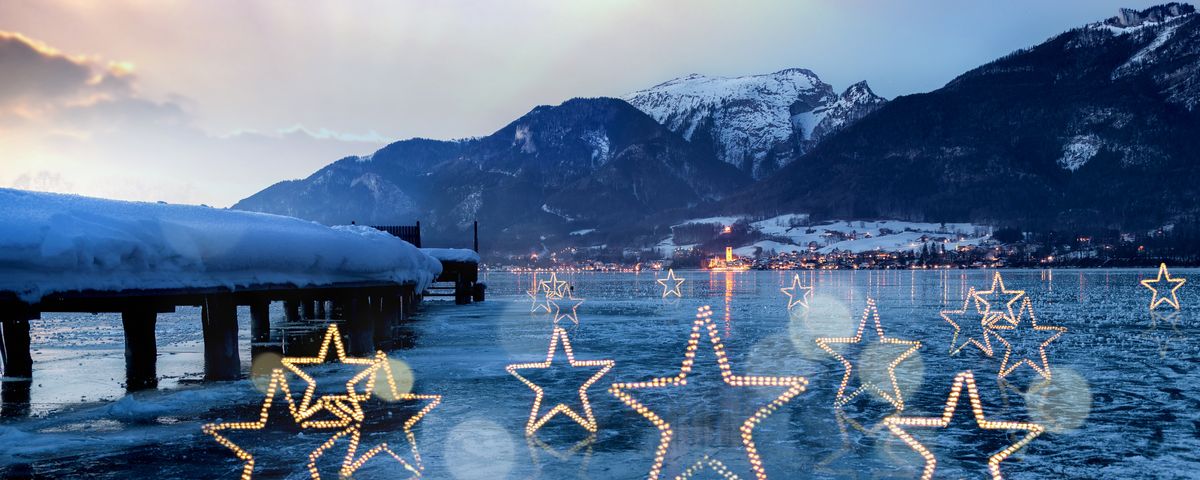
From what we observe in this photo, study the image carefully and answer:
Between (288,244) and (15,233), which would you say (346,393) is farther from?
(15,233)

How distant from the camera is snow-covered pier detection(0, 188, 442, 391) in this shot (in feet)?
39.9

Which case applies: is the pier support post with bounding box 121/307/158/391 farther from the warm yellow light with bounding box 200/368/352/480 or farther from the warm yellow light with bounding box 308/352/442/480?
the warm yellow light with bounding box 308/352/442/480

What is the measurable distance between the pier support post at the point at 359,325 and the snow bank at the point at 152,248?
265 cm

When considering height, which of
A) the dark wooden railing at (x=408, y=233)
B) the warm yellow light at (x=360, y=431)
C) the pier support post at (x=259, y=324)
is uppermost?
the dark wooden railing at (x=408, y=233)

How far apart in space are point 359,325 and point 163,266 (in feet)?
30.8

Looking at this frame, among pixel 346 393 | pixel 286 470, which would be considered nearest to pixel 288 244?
pixel 346 393

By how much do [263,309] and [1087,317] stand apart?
122ft

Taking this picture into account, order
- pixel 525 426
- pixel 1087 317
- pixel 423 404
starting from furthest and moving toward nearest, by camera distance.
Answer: pixel 1087 317 → pixel 423 404 → pixel 525 426

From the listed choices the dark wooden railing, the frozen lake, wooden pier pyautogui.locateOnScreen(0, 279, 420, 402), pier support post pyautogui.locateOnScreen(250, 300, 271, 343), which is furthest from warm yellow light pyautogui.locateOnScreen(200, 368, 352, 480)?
the dark wooden railing

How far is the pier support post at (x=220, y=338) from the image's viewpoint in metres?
17.8

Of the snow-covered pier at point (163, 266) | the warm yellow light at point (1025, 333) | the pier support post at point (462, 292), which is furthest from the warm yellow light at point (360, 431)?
the pier support post at point (462, 292)

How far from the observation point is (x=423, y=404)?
1606cm

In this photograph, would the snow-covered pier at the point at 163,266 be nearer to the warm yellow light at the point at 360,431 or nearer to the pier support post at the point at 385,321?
the warm yellow light at the point at 360,431

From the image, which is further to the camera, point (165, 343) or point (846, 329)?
point (846, 329)
